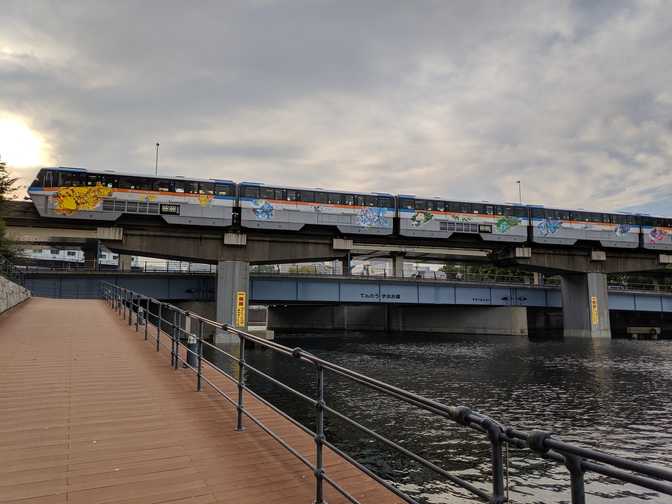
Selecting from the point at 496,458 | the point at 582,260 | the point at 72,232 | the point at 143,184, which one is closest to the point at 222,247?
the point at 143,184

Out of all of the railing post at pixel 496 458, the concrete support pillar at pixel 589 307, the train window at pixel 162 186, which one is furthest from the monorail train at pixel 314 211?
the railing post at pixel 496 458

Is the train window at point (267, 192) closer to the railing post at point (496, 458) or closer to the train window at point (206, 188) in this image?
the train window at point (206, 188)

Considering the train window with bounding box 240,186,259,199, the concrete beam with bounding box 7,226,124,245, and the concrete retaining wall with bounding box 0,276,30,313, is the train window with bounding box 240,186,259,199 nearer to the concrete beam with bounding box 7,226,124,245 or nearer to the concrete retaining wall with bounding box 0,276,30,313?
the concrete beam with bounding box 7,226,124,245

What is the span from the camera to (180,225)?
3388 cm

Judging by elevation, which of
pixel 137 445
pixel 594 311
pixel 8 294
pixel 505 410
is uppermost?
pixel 8 294

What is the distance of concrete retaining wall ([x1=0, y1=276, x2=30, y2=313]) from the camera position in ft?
57.1

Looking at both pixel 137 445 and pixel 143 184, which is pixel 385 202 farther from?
pixel 137 445

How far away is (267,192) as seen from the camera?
114ft

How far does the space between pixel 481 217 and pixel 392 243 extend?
8.24 m

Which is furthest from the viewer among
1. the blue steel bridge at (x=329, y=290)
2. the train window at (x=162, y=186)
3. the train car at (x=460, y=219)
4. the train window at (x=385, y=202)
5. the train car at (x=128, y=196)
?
the train car at (x=460, y=219)

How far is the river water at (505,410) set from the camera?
8.34 metres

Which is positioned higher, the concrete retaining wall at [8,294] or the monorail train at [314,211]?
the monorail train at [314,211]

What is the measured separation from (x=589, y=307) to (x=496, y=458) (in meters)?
50.3

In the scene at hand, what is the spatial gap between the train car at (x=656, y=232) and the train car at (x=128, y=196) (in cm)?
4066
